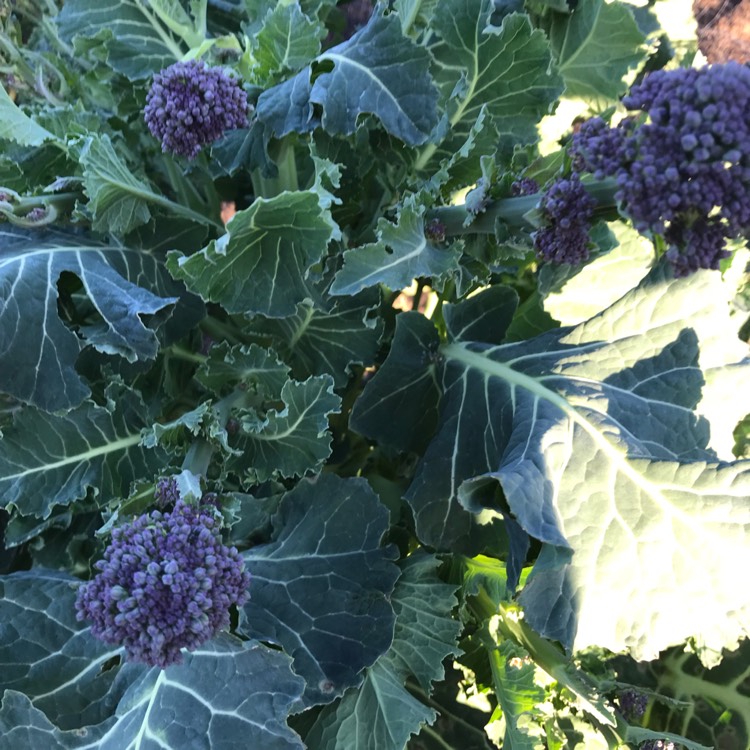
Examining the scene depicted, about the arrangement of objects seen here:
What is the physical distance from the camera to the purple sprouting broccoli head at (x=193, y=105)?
798mm

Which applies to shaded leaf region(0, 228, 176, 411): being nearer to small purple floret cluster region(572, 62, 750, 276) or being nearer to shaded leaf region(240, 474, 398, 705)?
shaded leaf region(240, 474, 398, 705)

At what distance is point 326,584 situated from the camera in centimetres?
90

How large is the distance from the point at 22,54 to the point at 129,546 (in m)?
0.84

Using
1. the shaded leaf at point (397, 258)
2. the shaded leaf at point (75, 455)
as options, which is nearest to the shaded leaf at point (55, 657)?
the shaded leaf at point (75, 455)

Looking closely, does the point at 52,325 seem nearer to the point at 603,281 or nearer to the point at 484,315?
the point at 484,315

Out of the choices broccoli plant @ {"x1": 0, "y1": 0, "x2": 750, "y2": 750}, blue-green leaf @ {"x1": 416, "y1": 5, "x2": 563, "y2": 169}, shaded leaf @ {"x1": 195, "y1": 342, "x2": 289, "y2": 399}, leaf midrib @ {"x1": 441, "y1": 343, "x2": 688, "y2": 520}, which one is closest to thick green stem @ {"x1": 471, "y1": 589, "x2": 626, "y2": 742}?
broccoli plant @ {"x1": 0, "y1": 0, "x2": 750, "y2": 750}

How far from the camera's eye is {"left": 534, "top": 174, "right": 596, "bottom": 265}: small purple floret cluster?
2.11ft

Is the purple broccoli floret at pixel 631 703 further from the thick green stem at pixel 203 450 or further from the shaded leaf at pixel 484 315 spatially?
the thick green stem at pixel 203 450

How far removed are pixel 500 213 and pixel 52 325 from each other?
56 cm

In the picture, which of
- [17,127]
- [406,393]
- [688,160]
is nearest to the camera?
[688,160]

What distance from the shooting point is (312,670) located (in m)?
0.86

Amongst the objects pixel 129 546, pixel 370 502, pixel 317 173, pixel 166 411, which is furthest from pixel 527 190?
pixel 166 411

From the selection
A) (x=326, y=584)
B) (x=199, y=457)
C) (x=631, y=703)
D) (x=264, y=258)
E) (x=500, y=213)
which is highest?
(x=500, y=213)

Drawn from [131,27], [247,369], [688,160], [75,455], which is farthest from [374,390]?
[131,27]
